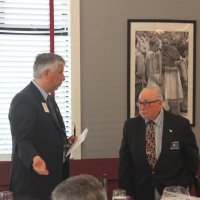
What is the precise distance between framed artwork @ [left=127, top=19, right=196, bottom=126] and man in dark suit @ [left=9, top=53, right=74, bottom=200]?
1138 millimetres

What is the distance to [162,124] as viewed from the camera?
3.01 m

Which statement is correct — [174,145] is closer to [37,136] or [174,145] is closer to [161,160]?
[161,160]

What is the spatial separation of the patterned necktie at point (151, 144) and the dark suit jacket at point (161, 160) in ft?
0.10

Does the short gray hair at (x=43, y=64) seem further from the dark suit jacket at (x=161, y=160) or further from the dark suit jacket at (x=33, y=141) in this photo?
the dark suit jacket at (x=161, y=160)

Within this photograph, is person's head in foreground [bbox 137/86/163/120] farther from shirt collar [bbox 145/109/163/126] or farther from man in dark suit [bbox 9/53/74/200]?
man in dark suit [bbox 9/53/74/200]

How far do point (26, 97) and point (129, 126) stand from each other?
88cm

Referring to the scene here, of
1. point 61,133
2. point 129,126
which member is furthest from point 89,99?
point 61,133

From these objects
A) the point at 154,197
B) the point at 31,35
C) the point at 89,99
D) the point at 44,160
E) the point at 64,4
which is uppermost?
the point at 64,4

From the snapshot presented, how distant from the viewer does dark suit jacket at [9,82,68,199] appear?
8.15 ft

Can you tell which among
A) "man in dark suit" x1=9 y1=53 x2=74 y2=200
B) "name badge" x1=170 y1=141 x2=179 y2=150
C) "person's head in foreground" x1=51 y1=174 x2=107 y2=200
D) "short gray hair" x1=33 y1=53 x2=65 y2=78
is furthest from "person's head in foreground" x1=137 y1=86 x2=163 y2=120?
"person's head in foreground" x1=51 y1=174 x2=107 y2=200

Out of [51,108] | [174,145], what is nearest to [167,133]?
[174,145]

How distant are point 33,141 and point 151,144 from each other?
0.91 meters

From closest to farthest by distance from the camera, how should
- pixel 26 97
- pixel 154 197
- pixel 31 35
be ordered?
pixel 26 97
pixel 154 197
pixel 31 35

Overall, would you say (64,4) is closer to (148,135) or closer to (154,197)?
(148,135)
